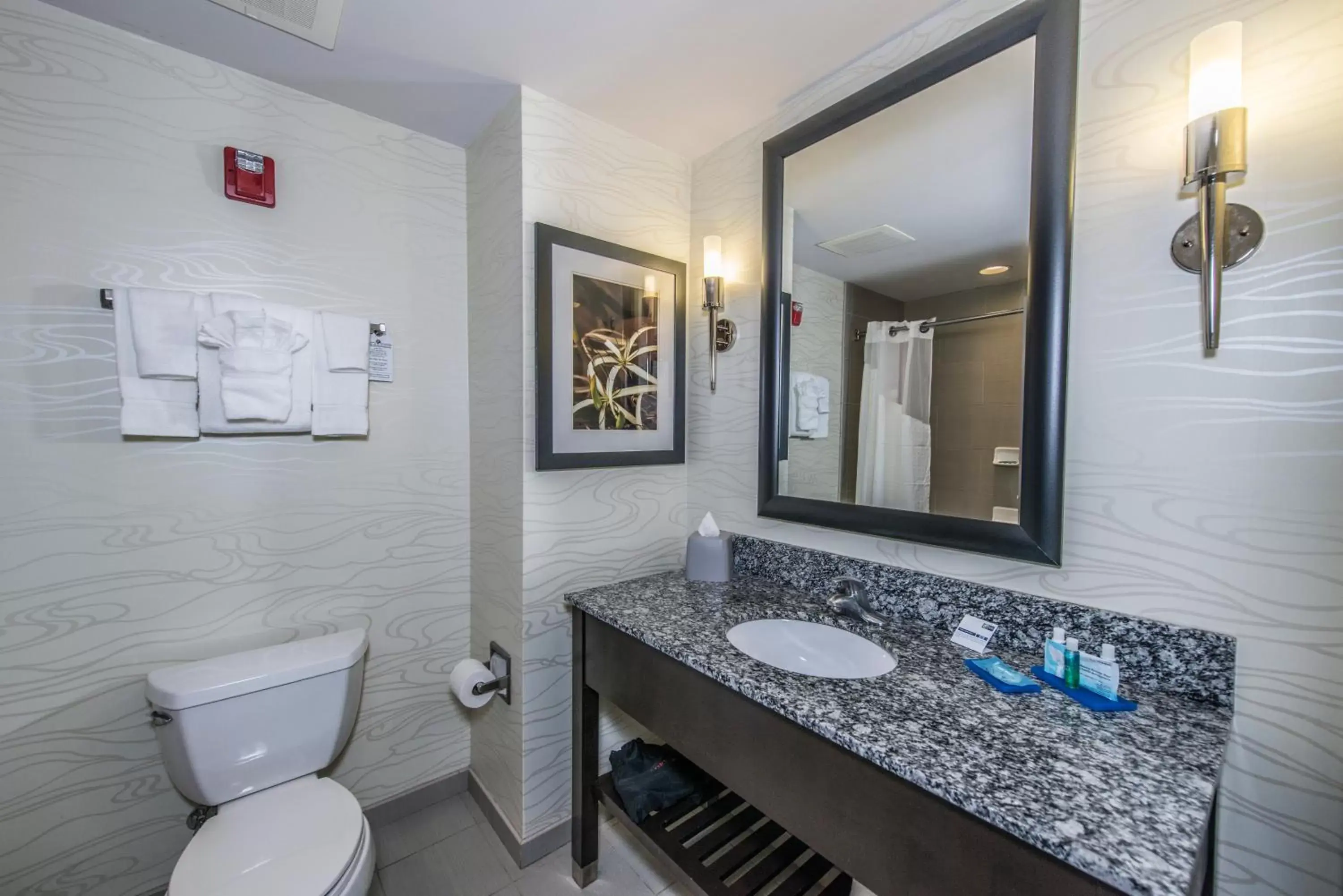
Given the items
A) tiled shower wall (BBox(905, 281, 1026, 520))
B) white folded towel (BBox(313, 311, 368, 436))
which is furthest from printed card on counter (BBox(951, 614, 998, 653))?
white folded towel (BBox(313, 311, 368, 436))

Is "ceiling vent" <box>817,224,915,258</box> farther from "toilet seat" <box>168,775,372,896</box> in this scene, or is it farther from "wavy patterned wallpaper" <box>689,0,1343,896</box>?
"toilet seat" <box>168,775,372,896</box>

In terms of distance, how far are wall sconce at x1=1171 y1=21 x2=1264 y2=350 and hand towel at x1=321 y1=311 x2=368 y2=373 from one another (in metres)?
1.87

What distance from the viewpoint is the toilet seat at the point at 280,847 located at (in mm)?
976

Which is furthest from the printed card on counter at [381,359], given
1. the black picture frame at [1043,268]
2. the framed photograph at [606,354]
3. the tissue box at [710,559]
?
the black picture frame at [1043,268]

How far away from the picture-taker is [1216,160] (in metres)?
0.79

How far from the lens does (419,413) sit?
168 cm

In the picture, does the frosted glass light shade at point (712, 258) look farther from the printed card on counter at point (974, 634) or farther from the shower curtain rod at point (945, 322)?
the printed card on counter at point (974, 634)

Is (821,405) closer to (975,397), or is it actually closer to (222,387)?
(975,397)

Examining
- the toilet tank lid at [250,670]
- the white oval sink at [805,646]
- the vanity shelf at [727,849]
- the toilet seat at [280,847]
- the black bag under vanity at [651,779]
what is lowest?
the vanity shelf at [727,849]

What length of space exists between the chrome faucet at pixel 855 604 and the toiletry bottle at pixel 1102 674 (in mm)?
391

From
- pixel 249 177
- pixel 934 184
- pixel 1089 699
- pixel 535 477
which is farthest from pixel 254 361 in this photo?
pixel 1089 699

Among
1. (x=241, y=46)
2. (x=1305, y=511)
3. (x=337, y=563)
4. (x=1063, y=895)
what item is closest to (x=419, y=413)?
(x=337, y=563)

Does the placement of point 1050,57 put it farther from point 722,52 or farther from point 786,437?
point 786,437

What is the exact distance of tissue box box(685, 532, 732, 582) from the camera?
5.08 ft
